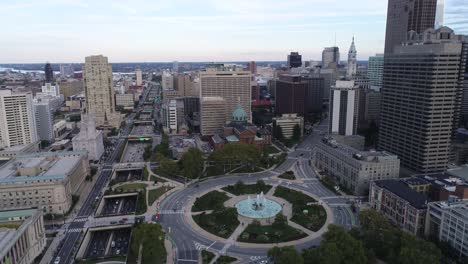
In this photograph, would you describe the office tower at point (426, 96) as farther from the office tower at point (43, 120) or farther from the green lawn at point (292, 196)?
the office tower at point (43, 120)

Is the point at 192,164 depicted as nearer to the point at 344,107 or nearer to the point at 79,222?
the point at 79,222

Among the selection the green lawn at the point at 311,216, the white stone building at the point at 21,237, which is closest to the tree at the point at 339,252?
the green lawn at the point at 311,216

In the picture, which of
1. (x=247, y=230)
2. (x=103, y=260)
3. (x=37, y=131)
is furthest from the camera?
(x=37, y=131)

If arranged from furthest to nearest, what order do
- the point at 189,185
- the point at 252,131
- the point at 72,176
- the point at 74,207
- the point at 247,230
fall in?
1. the point at 252,131
2. the point at 189,185
3. the point at 72,176
4. the point at 74,207
5. the point at 247,230

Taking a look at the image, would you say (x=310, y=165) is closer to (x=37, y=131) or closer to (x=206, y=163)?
(x=206, y=163)

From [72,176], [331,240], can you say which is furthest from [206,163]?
[331,240]

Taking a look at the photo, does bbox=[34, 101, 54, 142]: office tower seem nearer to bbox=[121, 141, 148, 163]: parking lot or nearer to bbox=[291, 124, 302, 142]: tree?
bbox=[121, 141, 148, 163]: parking lot

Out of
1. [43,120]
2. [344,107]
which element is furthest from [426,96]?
[43,120]
